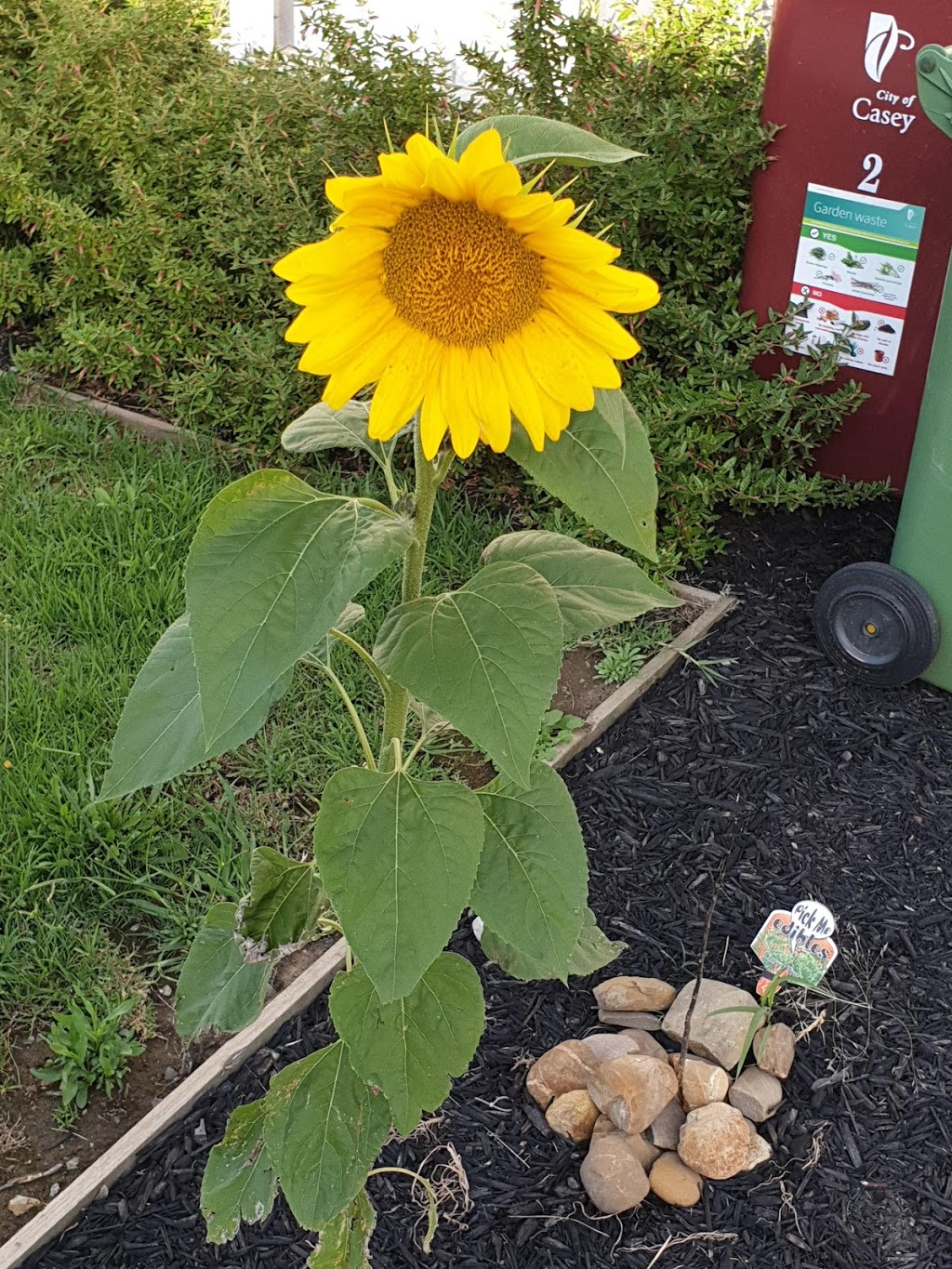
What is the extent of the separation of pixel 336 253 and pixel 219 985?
127 centimetres

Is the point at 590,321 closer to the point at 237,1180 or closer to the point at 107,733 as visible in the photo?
the point at 237,1180

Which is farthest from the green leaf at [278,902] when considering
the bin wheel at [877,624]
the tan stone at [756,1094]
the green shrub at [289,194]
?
the green shrub at [289,194]

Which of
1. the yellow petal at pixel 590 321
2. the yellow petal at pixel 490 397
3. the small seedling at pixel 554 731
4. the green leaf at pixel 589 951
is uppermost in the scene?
the yellow petal at pixel 590 321

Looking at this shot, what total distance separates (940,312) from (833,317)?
2.09 ft

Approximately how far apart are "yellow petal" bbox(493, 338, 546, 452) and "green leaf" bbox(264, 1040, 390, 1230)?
1.09 metres

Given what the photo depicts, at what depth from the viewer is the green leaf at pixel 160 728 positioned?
1656mm

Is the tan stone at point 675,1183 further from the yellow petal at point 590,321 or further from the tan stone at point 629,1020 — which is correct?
the yellow petal at point 590,321

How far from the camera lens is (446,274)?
1276mm

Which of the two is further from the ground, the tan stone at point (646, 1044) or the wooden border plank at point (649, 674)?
the wooden border plank at point (649, 674)

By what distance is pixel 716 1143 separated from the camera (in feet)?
7.72

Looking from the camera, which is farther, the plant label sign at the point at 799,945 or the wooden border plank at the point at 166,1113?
the plant label sign at the point at 799,945

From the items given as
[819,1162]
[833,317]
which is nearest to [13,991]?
[819,1162]

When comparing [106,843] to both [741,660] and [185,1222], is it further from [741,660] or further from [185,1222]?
[741,660]

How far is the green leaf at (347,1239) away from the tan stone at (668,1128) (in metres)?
0.59
